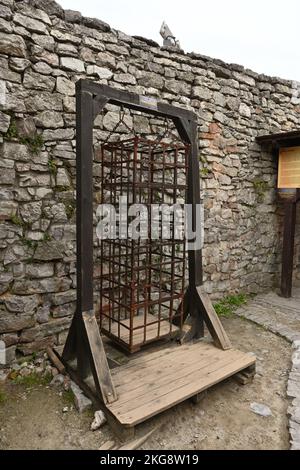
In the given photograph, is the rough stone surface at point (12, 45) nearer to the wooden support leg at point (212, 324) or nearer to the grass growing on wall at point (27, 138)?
the grass growing on wall at point (27, 138)

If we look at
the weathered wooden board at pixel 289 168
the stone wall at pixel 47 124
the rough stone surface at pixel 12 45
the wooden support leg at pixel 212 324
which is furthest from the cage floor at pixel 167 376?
the weathered wooden board at pixel 289 168

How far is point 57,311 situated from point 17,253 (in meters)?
0.68

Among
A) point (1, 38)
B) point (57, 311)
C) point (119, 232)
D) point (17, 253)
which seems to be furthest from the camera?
Answer: point (119, 232)

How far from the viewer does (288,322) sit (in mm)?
3936

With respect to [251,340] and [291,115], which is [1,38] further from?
[291,115]

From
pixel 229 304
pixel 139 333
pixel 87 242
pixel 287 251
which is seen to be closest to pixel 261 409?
pixel 139 333

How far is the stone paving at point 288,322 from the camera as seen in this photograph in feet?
7.28

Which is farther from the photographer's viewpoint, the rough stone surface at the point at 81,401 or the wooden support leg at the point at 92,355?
the rough stone surface at the point at 81,401

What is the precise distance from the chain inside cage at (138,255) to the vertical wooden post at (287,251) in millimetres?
1940

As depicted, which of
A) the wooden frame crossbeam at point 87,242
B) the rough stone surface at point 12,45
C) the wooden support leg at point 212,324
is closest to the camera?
the wooden frame crossbeam at point 87,242

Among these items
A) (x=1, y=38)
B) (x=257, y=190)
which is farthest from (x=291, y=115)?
(x=1, y=38)

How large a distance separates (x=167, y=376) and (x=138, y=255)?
0.96 metres

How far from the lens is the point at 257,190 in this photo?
481 centimetres
